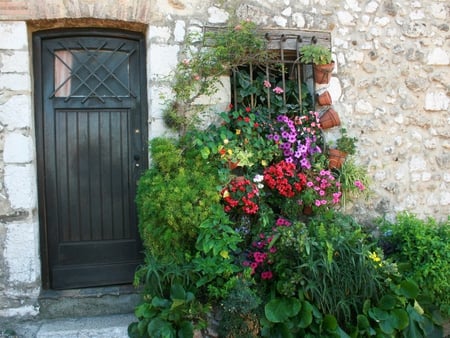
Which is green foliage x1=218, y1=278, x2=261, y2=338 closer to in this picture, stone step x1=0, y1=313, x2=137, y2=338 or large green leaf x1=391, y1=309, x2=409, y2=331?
stone step x1=0, y1=313, x2=137, y2=338

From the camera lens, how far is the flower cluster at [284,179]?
11.8 ft

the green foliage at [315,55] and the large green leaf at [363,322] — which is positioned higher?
the green foliage at [315,55]

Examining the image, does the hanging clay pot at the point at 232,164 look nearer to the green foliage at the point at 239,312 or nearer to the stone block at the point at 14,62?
the green foliage at the point at 239,312

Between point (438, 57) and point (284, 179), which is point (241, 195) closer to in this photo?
point (284, 179)

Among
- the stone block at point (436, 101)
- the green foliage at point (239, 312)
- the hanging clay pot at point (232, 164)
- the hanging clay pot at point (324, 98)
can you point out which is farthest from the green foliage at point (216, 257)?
the stone block at point (436, 101)

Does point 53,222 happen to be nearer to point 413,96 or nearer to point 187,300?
point 187,300

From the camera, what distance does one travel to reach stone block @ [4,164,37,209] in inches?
136

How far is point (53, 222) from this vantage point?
3727mm

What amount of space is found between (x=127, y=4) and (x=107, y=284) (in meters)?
2.44

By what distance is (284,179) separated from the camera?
359cm

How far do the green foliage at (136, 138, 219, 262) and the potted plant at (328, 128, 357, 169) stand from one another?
1.16 m

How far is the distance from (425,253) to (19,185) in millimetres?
3418

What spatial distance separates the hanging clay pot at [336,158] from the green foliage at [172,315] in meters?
1.79

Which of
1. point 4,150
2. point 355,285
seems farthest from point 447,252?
point 4,150
